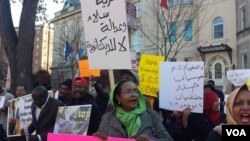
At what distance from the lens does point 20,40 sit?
1142cm

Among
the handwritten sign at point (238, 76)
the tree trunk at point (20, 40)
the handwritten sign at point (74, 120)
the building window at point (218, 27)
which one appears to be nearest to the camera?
the handwritten sign at point (74, 120)

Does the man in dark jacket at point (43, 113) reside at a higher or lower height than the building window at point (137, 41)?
lower

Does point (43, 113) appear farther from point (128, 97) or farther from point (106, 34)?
point (128, 97)

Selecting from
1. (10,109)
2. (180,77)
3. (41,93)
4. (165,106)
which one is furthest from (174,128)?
(10,109)

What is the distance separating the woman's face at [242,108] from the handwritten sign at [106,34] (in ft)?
6.83

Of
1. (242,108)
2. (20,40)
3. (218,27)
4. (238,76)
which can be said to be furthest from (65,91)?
(218,27)

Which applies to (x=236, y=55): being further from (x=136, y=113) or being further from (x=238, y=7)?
(x=136, y=113)

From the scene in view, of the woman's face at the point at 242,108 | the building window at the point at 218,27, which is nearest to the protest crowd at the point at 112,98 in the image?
the woman's face at the point at 242,108

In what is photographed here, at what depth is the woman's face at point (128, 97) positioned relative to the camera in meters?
3.60

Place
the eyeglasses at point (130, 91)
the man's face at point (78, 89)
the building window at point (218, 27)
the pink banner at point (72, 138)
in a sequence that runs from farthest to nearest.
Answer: the building window at point (218, 27) < the man's face at point (78, 89) < the eyeglasses at point (130, 91) < the pink banner at point (72, 138)

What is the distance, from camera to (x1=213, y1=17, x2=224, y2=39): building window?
31.9m

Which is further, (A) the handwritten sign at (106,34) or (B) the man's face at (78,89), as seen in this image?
(B) the man's face at (78,89)

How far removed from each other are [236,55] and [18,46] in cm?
2207

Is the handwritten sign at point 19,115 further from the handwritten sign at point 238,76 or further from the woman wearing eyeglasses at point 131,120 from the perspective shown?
the handwritten sign at point 238,76
